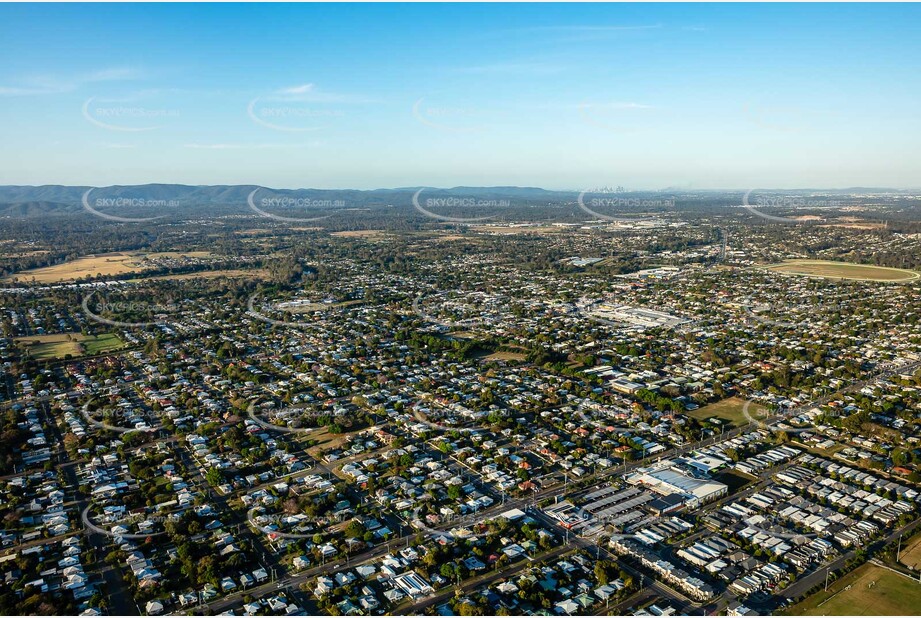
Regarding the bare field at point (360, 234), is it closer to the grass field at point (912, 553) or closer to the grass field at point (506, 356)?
the grass field at point (506, 356)

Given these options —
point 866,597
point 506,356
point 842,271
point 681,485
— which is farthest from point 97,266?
point 842,271

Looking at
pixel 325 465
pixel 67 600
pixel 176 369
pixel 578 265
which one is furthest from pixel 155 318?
pixel 578 265

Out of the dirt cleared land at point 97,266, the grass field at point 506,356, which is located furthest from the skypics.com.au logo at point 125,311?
the grass field at point 506,356

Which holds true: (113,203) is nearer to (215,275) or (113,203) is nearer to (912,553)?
(215,275)

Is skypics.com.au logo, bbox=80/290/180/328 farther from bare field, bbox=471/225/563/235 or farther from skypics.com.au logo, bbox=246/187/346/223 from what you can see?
skypics.com.au logo, bbox=246/187/346/223

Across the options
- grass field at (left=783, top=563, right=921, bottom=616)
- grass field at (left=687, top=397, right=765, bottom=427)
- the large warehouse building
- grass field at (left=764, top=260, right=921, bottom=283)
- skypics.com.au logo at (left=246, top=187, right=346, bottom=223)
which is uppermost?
skypics.com.au logo at (left=246, top=187, right=346, bottom=223)

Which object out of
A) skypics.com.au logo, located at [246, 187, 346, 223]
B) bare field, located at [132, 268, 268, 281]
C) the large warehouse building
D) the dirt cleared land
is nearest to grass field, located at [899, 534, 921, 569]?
A: the large warehouse building

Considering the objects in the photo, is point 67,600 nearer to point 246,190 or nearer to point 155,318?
point 155,318
